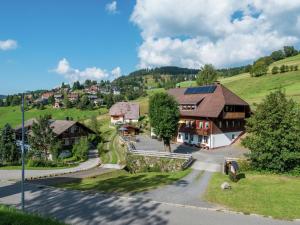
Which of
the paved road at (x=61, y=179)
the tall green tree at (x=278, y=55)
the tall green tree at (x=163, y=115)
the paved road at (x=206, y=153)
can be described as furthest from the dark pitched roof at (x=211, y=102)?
the tall green tree at (x=278, y=55)

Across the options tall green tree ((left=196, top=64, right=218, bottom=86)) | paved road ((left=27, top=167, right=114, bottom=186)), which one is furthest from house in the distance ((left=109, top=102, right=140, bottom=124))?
paved road ((left=27, top=167, right=114, bottom=186))

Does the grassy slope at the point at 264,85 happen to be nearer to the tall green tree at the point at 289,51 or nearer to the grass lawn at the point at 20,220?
the tall green tree at the point at 289,51

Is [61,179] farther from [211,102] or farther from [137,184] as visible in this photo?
[211,102]

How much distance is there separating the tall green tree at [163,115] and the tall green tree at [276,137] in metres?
12.1

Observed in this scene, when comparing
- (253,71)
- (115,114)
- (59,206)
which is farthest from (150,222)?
(253,71)

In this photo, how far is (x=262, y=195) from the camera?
21.7 metres

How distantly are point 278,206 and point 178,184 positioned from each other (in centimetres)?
945

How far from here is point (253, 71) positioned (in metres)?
113

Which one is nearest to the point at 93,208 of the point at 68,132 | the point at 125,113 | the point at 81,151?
the point at 81,151

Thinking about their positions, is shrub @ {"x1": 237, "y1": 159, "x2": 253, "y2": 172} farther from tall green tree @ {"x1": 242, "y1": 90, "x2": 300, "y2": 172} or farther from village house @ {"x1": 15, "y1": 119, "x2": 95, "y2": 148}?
village house @ {"x1": 15, "y1": 119, "x2": 95, "y2": 148}

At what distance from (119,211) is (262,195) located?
1033 centimetres

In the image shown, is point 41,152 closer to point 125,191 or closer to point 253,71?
point 125,191

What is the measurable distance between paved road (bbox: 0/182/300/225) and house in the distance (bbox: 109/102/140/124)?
64.7 m

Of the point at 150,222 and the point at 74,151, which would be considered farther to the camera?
the point at 74,151
